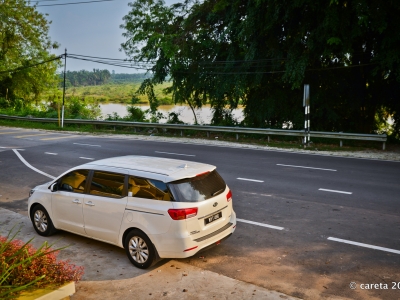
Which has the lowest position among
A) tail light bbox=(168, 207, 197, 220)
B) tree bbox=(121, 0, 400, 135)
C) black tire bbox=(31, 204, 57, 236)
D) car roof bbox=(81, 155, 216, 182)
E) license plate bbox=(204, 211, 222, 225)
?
black tire bbox=(31, 204, 57, 236)

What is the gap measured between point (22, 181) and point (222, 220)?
8.98m

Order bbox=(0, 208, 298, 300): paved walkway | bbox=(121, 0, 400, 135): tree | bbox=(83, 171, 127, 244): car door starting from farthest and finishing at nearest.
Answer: bbox=(121, 0, 400, 135): tree → bbox=(83, 171, 127, 244): car door → bbox=(0, 208, 298, 300): paved walkway

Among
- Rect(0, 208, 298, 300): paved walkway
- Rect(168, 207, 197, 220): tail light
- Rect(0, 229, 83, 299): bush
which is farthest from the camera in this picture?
Rect(168, 207, 197, 220): tail light

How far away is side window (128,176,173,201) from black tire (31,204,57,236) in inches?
94.9

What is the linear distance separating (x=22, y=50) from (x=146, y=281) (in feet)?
155

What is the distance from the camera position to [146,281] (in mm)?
6434

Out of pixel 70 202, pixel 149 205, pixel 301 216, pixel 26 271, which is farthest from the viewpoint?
pixel 301 216

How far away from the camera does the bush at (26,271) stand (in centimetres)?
448

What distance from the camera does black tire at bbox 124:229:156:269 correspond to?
6.75 m

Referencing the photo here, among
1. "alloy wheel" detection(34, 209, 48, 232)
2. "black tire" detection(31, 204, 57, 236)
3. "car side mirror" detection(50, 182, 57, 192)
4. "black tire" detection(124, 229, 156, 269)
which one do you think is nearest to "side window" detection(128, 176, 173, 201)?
"black tire" detection(124, 229, 156, 269)

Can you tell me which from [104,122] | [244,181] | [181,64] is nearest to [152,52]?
[181,64]

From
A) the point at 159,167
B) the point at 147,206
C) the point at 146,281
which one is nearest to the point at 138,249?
the point at 146,281

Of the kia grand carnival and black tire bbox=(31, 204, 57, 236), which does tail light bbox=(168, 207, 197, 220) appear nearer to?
the kia grand carnival

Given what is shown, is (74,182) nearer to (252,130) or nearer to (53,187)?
(53,187)
